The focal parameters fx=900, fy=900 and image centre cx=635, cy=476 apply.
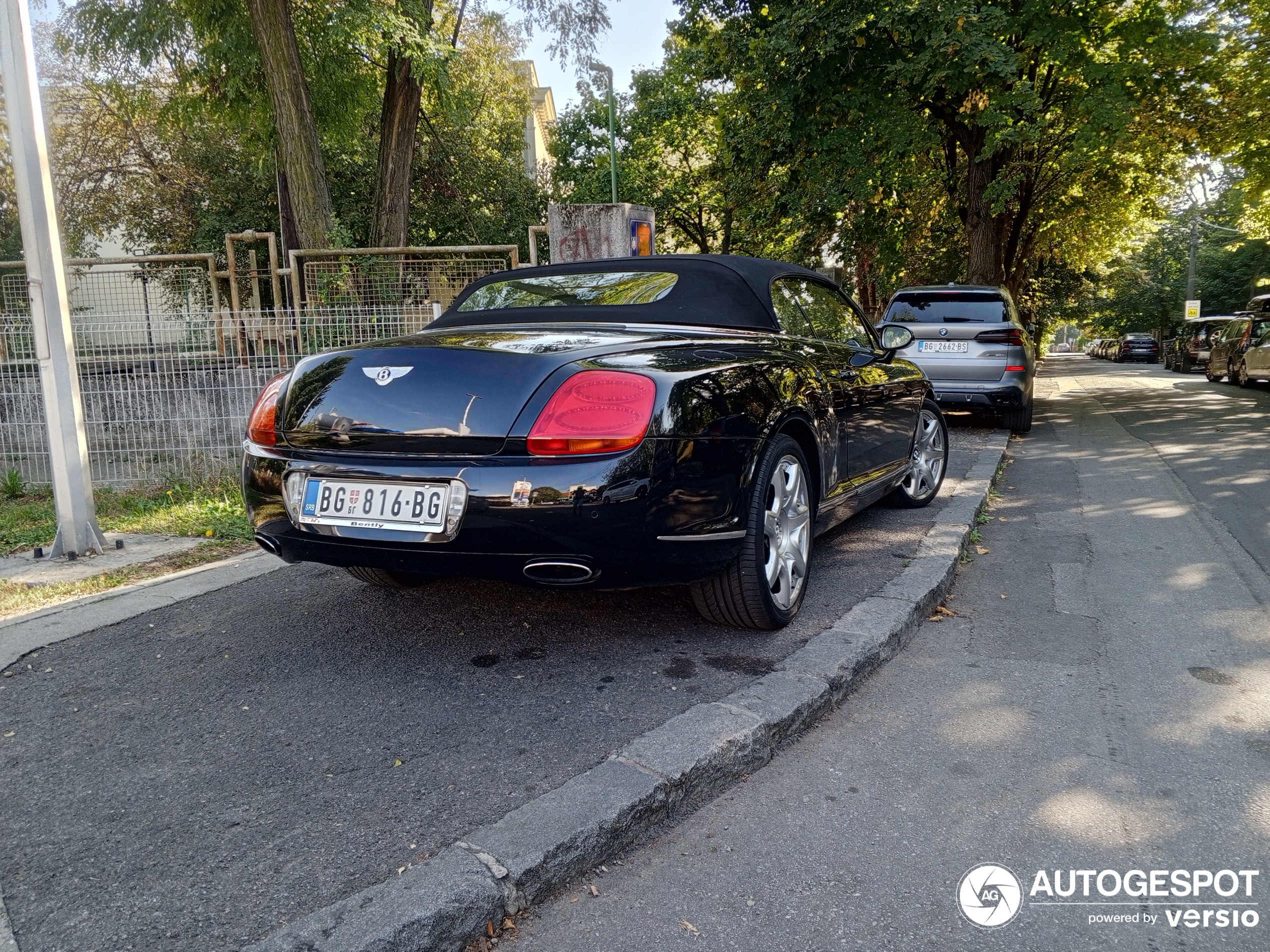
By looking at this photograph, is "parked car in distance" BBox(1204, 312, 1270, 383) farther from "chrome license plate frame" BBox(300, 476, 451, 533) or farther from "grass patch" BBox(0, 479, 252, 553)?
"chrome license plate frame" BBox(300, 476, 451, 533)

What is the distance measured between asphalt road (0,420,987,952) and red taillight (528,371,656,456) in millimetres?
855

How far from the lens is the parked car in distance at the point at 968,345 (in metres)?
10.3

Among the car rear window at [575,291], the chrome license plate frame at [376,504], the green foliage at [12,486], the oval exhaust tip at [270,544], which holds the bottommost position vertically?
the green foliage at [12,486]

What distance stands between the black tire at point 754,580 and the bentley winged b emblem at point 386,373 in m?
1.26

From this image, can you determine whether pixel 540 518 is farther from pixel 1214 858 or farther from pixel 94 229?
pixel 94 229

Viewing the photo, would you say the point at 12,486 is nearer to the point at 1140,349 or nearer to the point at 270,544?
the point at 270,544

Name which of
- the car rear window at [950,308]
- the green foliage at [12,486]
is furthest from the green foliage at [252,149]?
the green foliage at [12,486]

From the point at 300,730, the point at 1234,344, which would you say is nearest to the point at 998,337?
the point at 300,730

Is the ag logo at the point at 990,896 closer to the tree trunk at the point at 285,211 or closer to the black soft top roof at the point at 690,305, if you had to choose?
the black soft top roof at the point at 690,305

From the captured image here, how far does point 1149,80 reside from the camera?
47.1ft

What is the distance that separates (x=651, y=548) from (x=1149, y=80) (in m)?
15.5

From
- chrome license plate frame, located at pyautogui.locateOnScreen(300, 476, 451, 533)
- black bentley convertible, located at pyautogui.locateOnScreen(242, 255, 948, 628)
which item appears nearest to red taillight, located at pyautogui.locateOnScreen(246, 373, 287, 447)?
black bentley convertible, located at pyautogui.locateOnScreen(242, 255, 948, 628)

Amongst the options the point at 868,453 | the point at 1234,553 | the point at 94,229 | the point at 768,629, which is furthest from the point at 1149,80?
the point at 94,229

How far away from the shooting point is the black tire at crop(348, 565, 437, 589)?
414cm
